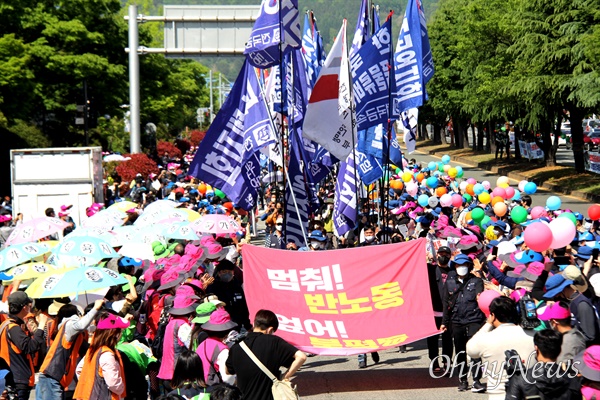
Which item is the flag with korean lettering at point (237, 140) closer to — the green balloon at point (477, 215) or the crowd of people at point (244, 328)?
the crowd of people at point (244, 328)

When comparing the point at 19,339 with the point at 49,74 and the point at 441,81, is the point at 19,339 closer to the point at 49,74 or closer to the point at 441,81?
the point at 49,74

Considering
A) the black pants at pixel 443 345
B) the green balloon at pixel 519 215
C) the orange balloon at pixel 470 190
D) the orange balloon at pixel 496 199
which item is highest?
the orange balloon at pixel 470 190

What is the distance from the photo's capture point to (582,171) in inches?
1698

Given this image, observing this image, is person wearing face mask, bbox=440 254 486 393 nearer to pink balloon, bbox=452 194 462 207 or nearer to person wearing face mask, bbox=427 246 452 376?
person wearing face mask, bbox=427 246 452 376

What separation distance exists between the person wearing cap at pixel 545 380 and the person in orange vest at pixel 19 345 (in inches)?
191

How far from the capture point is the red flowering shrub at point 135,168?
37812mm

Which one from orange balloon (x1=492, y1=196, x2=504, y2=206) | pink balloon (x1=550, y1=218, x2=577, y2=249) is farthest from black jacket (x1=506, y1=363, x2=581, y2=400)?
orange balloon (x1=492, y1=196, x2=504, y2=206)

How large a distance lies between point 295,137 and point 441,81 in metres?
45.3

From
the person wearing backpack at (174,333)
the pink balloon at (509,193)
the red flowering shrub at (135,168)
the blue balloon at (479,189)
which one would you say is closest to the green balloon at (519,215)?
the pink balloon at (509,193)

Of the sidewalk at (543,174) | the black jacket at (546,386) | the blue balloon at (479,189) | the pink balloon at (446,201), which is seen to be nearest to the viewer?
the black jacket at (546,386)

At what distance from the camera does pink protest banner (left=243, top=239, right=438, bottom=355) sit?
35.7 feet

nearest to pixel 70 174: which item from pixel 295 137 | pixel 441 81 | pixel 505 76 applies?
pixel 295 137

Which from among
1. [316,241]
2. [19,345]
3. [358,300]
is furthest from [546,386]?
[316,241]

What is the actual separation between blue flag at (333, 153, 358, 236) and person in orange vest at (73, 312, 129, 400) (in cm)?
952
